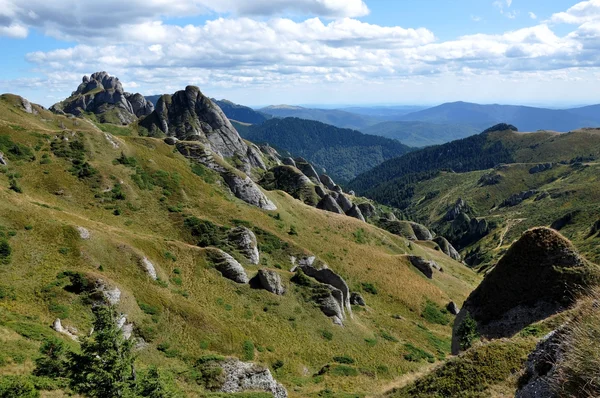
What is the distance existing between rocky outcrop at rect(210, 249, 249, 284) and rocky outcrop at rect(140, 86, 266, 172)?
116495 mm

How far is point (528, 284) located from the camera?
106ft

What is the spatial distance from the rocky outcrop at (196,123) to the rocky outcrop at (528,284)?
140 m

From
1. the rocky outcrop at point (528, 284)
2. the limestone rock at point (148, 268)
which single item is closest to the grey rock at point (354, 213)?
the limestone rock at point (148, 268)

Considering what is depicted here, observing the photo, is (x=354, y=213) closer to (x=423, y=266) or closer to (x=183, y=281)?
(x=423, y=266)

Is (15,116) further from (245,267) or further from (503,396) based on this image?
(503,396)

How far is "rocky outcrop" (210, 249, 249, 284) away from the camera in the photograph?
169 ft

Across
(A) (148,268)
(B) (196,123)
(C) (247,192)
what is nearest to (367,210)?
(B) (196,123)

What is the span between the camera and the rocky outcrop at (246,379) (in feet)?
100

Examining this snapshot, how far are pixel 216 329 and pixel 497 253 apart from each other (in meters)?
181

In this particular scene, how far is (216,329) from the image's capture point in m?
40.7

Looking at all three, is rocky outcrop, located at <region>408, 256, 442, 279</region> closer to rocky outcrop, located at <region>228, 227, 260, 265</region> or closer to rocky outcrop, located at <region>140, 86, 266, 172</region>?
rocky outcrop, located at <region>228, 227, 260, 265</region>

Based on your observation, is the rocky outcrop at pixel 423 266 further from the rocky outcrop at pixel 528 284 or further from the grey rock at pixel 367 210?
the grey rock at pixel 367 210

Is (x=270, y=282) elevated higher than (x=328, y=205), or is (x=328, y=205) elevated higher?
(x=270, y=282)

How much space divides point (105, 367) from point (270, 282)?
32755mm
